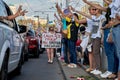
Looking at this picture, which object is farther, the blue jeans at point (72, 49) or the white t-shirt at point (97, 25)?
the blue jeans at point (72, 49)

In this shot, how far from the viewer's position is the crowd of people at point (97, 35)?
7901mm

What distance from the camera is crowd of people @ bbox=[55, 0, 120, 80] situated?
7901 millimetres

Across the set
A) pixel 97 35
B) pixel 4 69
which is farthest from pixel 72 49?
pixel 4 69

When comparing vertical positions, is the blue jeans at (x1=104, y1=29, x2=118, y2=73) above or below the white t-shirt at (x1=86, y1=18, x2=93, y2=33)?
below

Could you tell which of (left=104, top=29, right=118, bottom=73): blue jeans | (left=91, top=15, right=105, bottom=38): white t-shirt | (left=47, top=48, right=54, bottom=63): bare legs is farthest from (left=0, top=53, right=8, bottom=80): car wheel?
(left=47, top=48, right=54, bottom=63): bare legs

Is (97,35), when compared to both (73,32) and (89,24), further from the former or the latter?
(73,32)

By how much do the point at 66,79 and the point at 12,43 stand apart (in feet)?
6.50

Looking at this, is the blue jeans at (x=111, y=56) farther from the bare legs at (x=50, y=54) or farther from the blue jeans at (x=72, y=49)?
the bare legs at (x=50, y=54)

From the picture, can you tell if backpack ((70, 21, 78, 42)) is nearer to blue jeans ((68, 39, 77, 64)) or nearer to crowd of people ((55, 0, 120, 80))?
crowd of people ((55, 0, 120, 80))

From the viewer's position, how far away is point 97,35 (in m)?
10.9

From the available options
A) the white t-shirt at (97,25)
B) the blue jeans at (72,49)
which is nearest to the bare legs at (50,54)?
the blue jeans at (72,49)

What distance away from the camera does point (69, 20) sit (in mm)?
14336

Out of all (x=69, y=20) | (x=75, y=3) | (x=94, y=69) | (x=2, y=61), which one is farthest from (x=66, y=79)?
(x=75, y=3)

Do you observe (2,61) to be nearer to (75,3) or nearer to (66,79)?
(66,79)
